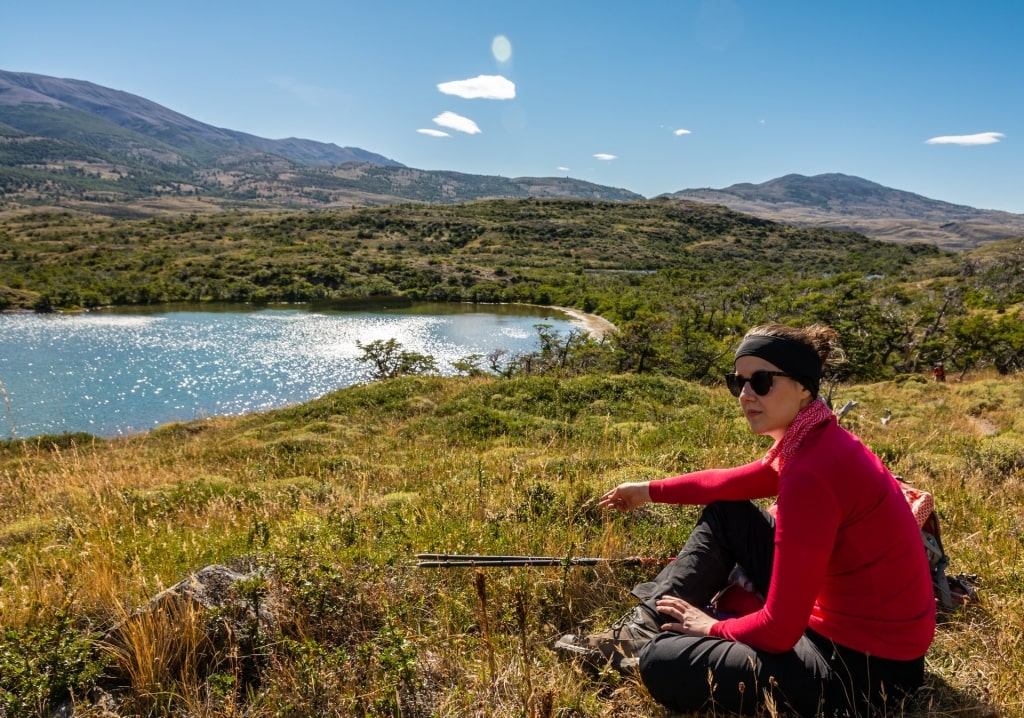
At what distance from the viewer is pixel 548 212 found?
156m

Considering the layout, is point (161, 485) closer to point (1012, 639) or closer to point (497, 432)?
point (497, 432)

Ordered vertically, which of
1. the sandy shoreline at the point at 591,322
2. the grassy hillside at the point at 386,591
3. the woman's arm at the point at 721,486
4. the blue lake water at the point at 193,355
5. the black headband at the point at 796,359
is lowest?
the blue lake water at the point at 193,355

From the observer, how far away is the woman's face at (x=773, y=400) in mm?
2615

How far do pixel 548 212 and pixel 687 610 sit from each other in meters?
159

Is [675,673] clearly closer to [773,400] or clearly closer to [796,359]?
[773,400]

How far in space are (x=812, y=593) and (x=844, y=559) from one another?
0.27m


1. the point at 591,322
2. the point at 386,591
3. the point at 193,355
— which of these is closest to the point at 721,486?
the point at 386,591

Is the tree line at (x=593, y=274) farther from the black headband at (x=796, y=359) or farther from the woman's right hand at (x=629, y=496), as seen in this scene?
the black headband at (x=796, y=359)

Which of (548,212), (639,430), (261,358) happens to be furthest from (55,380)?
(548,212)

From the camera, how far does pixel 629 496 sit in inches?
147

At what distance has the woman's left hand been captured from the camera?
8.96 ft

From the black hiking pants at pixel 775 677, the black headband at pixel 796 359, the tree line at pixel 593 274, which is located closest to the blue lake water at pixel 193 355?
the tree line at pixel 593 274

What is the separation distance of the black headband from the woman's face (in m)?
0.03

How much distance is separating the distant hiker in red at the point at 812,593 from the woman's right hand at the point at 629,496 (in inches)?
35.1
